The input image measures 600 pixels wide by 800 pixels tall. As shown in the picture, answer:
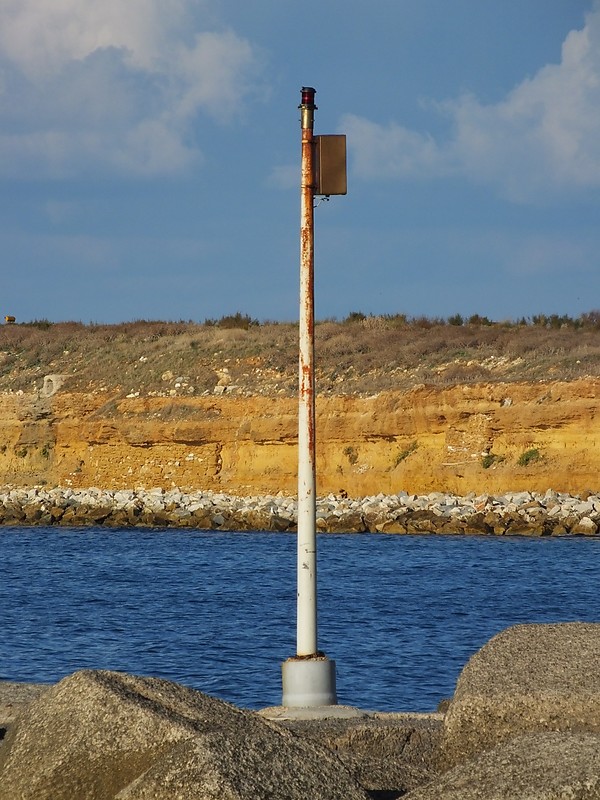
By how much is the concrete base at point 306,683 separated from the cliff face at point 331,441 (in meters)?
28.2

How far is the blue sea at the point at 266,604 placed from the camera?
14656 mm

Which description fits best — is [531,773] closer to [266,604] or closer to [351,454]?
[266,604]

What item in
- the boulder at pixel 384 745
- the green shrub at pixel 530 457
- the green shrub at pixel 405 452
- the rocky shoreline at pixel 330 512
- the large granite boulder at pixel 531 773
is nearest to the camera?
the large granite boulder at pixel 531 773

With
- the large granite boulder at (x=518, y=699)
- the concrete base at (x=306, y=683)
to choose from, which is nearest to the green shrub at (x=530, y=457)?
A: the concrete base at (x=306, y=683)

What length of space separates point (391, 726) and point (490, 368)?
37970 millimetres

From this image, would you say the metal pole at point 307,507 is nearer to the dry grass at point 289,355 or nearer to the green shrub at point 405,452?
the green shrub at point 405,452

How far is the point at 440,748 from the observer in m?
6.39

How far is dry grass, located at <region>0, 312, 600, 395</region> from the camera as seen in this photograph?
44.3m

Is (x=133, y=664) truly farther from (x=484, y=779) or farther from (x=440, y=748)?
(x=484, y=779)

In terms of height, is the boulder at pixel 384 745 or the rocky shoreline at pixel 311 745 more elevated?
the rocky shoreline at pixel 311 745

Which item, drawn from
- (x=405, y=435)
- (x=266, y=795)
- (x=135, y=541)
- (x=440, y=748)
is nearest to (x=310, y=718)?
(x=440, y=748)

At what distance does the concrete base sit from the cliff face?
92.5 feet

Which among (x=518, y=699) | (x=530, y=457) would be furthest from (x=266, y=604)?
(x=530, y=457)

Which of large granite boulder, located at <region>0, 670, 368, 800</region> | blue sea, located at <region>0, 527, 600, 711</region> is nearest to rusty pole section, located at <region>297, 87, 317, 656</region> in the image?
large granite boulder, located at <region>0, 670, 368, 800</region>
